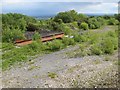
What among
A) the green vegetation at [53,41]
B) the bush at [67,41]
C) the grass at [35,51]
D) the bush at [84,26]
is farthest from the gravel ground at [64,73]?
the bush at [84,26]

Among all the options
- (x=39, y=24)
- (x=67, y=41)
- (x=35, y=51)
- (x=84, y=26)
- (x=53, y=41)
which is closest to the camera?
(x=35, y=51)

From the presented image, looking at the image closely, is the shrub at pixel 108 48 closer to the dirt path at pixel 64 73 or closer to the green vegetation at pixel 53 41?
the green vegetation at pixel 53 41

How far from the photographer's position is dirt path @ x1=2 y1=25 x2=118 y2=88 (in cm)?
639

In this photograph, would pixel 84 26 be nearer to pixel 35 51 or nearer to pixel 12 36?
pixel 12 36

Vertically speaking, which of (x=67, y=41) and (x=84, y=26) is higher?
(x=84, y=26)

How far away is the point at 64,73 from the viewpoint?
7371 millimetres

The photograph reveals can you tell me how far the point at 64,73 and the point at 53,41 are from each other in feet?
17.4

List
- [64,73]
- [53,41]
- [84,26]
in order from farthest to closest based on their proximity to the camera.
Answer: [84,26], [53,41], [64,73]

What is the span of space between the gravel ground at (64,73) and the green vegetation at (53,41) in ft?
2.44

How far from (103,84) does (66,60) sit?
10.5 feet

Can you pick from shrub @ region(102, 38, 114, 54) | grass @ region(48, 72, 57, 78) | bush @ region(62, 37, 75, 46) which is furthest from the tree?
grass @ region(48, 72, 57, 78)

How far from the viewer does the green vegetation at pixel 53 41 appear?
10.3 metres

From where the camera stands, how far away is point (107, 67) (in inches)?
A: 312

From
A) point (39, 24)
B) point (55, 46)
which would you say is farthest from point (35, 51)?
point (39, 24)
